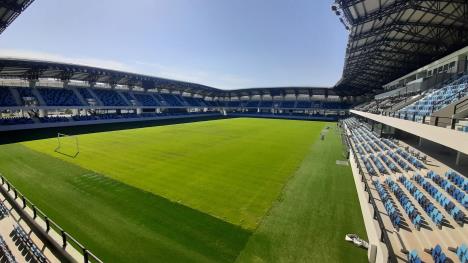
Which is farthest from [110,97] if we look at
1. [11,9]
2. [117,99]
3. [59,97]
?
[11,9]

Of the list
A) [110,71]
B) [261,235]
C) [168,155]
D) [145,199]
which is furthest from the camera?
[110,71]

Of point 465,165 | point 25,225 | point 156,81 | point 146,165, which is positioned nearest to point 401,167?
point 465,165

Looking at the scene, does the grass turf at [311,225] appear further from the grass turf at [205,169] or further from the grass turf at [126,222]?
the grass turf at [126,222]

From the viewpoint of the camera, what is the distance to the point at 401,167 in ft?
51.9

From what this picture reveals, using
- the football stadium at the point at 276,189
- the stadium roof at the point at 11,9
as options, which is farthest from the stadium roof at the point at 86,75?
the stadium roof at the point at 11,9

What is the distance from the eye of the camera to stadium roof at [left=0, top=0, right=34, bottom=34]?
1686cm

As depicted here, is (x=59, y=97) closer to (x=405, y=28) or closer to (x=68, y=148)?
(x=68, y=148)

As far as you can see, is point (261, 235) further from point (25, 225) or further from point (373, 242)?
point (25, 225)

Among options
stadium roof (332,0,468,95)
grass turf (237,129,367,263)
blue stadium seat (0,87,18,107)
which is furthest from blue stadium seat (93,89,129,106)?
grass turf (237,129,367,263)

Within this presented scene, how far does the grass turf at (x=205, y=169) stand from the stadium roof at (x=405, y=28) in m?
13.3

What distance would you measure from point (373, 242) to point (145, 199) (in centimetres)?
1093

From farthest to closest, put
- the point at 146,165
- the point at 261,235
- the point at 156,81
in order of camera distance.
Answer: the point at 156,81 → the point at 146,165 → the point at 261,235

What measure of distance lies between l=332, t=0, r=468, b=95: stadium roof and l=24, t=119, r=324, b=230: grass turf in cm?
1334

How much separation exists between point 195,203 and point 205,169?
249 inches
